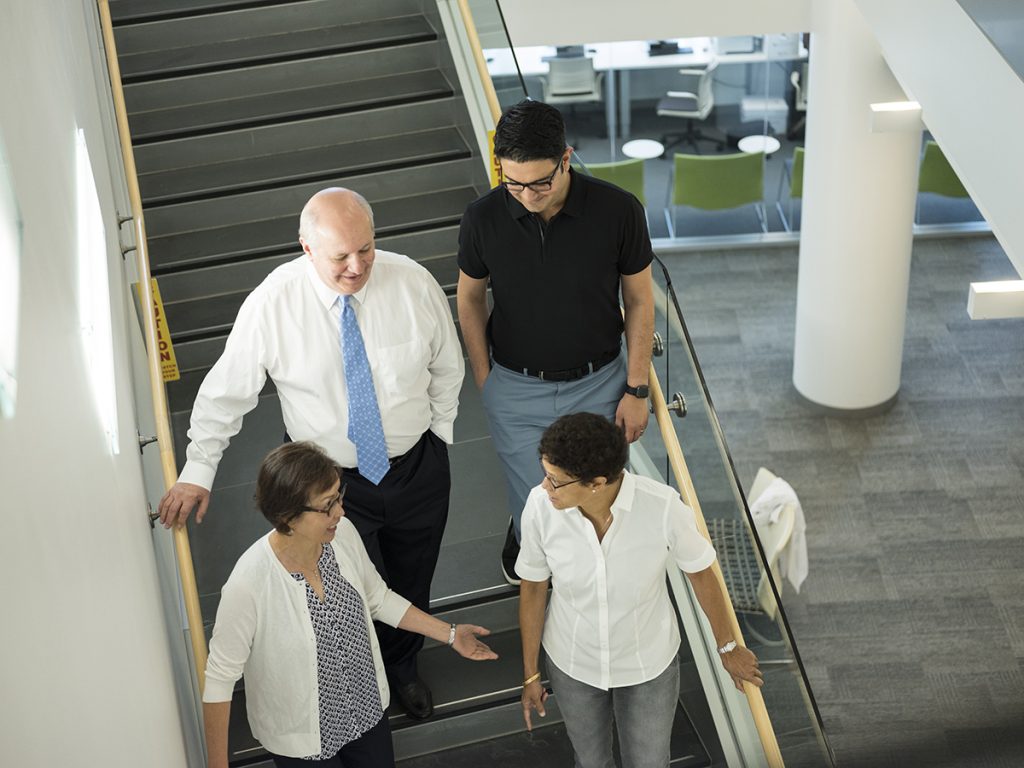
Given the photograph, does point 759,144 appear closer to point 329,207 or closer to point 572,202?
point 572,202

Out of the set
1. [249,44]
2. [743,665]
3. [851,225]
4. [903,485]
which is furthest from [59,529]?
[851,225]

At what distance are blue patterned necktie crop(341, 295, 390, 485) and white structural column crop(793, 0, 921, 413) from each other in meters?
5.32

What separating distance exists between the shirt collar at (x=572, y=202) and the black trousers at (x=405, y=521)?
2.58 ft

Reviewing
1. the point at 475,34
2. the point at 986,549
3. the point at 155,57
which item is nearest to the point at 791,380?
the point at 986,549

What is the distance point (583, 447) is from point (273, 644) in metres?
0.97

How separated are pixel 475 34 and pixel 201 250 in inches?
66.0

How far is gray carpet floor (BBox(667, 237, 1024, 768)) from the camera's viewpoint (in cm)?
643

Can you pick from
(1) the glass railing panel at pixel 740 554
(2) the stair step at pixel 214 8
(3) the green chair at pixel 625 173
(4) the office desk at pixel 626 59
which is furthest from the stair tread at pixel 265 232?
(4) the office desk at pixel 626 59

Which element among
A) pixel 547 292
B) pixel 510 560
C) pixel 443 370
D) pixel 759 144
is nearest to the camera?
pixel 547 292

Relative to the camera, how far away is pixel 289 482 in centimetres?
281

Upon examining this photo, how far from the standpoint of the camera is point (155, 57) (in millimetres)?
6094

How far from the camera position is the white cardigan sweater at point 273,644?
2.93 m

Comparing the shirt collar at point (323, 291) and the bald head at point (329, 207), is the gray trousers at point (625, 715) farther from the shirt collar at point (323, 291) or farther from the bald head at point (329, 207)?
the bald head at point (329, 207)

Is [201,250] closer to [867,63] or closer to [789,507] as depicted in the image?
[789,507]
